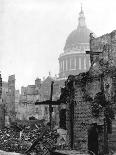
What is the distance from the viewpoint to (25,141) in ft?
71.7

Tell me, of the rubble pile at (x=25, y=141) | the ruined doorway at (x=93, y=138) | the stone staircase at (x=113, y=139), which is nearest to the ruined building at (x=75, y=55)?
the rubble pile at (x=25, y=141)

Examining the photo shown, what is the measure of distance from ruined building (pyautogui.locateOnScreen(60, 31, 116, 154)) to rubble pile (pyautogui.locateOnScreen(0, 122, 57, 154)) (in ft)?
5.27

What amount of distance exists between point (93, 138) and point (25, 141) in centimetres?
616

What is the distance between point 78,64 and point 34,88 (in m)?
20.3

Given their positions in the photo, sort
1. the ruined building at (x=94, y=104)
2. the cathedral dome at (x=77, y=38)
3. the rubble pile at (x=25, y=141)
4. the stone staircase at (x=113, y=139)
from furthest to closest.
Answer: the cathedral dome at (x=77, y=38)
the rubble pile at (x=25, y=141)
the ruined building at (x=94, y=104)
the stone staircase at (x=113, y=139)

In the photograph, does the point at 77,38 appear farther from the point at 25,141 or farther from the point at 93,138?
the point at 93,138

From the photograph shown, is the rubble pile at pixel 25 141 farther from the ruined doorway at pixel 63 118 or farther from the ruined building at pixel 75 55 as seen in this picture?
the ruined building at pixel 75 55

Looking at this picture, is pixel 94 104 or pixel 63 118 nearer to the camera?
pixel 94 104

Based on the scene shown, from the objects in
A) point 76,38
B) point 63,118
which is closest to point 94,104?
point 63,118

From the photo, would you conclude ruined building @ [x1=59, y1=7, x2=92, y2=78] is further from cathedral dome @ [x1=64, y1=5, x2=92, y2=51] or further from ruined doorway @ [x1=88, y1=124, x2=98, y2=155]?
ruined doorway @ [x1=88, y1=124, x2=98, y2=155]

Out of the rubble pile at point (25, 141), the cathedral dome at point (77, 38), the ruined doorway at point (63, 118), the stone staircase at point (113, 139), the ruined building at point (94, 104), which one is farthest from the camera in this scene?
the cathedral dome at point (77, 38)

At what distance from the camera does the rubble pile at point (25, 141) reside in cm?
1822

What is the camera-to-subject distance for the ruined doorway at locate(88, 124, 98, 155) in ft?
56.0

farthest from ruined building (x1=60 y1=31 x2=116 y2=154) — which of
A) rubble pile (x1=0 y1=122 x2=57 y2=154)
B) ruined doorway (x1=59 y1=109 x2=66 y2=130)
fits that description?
rubble pile (x1=0 y1=122 x2=57 y2=154)
